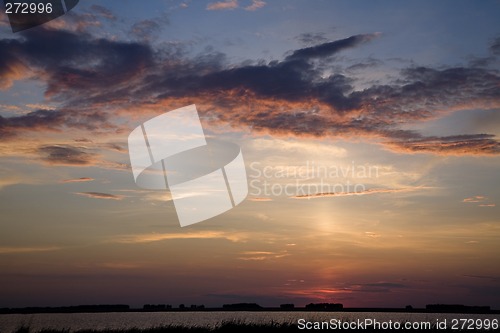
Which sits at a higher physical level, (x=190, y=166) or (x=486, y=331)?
(x=190, y=166)

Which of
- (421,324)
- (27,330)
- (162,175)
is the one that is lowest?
(27,330)

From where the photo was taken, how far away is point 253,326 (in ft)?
85.5

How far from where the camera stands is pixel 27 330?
2352 cm

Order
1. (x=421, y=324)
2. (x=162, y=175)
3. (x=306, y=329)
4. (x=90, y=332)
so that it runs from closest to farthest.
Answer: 1. (x=162, y=175)
2. (x=306, y=329)
3. (x=90, y=332)
4. (x=421, y=324)

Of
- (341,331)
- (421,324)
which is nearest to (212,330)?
(341,331)

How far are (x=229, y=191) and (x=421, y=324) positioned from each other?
1357cm

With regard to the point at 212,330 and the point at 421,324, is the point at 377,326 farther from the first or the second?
the point at 212,330

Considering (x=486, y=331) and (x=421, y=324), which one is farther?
(x=421, y=324)

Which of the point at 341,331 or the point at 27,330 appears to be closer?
the point at 27,330

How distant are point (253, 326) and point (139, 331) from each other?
5.86 meters

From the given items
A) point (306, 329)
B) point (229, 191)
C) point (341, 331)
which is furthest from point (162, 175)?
point (341, 331)

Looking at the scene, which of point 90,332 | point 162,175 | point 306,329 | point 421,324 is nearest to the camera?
point 162,175

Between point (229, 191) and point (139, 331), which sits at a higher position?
point (229, 191)

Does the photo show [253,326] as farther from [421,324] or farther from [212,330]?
[421,324]
